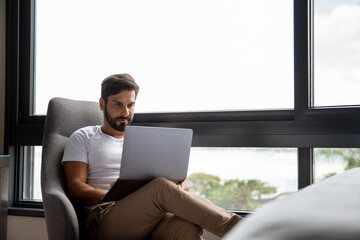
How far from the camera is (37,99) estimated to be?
316cm

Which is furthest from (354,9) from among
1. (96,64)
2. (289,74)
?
(96,64)

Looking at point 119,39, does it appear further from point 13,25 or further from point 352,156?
point 352,156

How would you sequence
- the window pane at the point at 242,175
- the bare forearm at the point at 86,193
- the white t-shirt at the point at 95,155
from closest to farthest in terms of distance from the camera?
1. the bare forearm at the point at 86,193
2. the white t-shirt at the point at 95,155
3. the window pane at the point at 242,175

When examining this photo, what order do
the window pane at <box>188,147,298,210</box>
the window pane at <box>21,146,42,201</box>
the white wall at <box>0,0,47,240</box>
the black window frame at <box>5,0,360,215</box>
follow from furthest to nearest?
the window pane at <box>21,146,42,201</box>, the white wall at <box>0,0,47,240</box>, the window pane at <box>188,147,298,210</box>, the black window frame at <box>5,0,360,215</box>

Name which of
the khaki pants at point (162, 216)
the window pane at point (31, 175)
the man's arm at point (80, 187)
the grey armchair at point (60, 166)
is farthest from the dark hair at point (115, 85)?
the window pane at point (31, 175)

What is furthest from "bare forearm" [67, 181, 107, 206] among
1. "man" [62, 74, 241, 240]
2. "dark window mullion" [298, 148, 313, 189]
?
"dark window mullion" [298, 148, 313, 189]

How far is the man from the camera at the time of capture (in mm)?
1904

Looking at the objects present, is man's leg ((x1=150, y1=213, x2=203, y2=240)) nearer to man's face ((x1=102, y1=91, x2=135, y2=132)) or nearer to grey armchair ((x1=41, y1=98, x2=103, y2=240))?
grey armchair ((x1=41, y1=98, x2=103, y2=240))

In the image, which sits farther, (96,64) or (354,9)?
(96,64)

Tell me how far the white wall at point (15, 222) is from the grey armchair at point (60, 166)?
830 millimetres

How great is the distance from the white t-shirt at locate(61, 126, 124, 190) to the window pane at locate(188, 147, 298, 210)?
0.59 metres

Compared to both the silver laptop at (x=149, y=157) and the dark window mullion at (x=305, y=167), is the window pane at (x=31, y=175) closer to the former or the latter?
the silver laptop at (x=149, y=157)

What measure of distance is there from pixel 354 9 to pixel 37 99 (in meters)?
2.01

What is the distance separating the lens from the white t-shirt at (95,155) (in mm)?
2275
